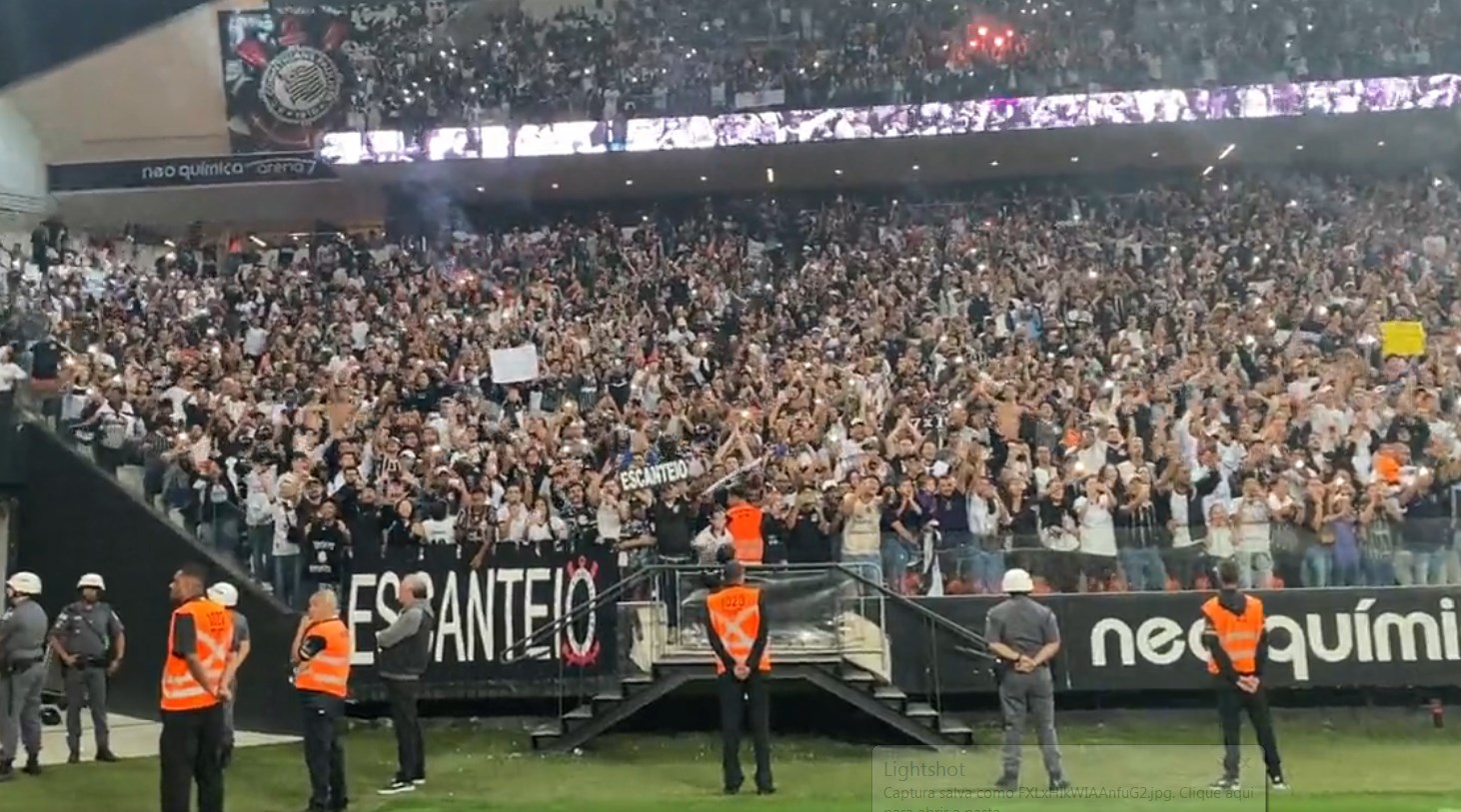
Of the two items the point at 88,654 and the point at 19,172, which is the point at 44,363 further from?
the point at 19,172

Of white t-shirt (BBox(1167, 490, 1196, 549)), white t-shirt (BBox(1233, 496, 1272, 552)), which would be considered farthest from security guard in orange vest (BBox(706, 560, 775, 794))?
white t-shirt (BBox(1233, 496, 1272, 552))

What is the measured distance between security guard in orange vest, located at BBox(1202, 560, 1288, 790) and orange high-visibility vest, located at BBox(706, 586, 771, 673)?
11.7ft

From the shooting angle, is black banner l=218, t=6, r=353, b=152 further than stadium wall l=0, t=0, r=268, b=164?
Yes

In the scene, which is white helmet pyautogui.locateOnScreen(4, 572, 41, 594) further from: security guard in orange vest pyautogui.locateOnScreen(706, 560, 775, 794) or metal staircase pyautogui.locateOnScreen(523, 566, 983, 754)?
security guard in orange vest pyautogui.locateOnScreen(706, 560, 775, 794)

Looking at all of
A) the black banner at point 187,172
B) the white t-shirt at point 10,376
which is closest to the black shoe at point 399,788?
the white t-shirt at point 10,376

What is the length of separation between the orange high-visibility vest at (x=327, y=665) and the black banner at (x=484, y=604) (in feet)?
12.4

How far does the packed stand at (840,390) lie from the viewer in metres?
14.2

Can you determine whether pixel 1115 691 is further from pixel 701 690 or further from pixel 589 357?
pixel 589 357

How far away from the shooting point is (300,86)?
102 feet

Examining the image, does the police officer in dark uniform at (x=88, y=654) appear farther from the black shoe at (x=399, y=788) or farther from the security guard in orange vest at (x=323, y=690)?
the security guard in orange vest at (x=323, y=690)

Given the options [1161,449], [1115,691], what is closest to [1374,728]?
[1115,691]

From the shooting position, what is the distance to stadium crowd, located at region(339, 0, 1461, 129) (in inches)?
1101

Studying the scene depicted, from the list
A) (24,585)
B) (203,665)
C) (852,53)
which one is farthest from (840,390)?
(852,53)

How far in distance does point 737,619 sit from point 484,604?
4.43m
